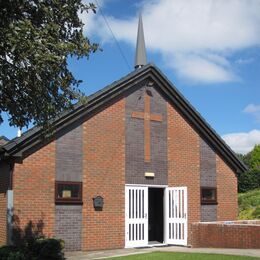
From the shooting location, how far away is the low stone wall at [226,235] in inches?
715

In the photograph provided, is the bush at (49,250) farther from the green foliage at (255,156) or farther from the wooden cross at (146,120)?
the green foliage at (255,156)

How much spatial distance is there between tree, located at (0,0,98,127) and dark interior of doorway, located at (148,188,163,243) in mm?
11847

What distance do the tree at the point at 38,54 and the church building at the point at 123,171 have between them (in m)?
5.01

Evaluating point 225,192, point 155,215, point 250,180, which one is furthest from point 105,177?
point 250,180

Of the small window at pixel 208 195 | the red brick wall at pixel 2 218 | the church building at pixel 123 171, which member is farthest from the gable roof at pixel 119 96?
the small window at pixel 208 195

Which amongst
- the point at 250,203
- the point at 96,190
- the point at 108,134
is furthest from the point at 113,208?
the point at 250,203

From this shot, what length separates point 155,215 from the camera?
75.8 feet

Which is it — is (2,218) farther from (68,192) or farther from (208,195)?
(208,195)

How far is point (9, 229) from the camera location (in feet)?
55.6

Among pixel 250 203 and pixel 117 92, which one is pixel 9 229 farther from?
pixel 250 203

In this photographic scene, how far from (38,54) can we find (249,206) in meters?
29.5

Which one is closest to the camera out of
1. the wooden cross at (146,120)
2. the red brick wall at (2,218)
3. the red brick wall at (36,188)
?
the red brick wall at (36,188)

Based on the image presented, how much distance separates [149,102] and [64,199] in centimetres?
542

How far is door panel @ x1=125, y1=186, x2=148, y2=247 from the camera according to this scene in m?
19.7
